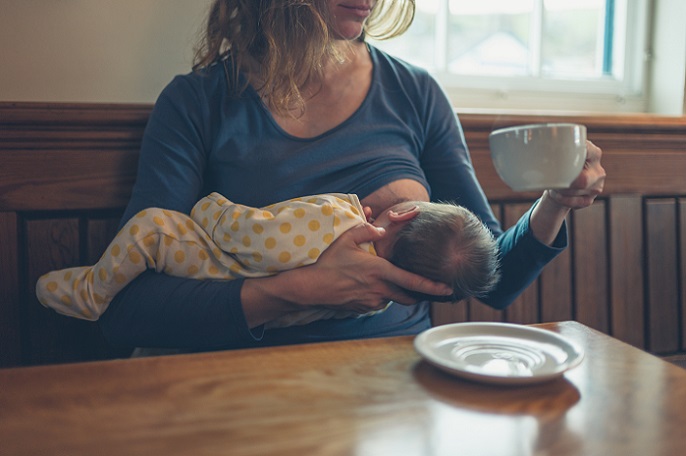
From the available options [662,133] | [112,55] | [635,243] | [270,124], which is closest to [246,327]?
[270,124]

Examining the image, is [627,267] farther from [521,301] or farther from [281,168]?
[281,168]

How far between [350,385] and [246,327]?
1.13ft

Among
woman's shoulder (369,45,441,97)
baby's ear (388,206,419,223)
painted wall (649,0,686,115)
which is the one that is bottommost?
baby's ear (388,206,419,223)

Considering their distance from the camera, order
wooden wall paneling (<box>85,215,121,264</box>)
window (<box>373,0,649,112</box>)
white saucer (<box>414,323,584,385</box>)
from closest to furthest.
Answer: white saucer (<box>414,323,584,385</box>), wooden wall paneling (<box>85,215,121,264</box>), window (<box>373,0,649,112</box>)

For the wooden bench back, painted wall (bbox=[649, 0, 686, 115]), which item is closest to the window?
painted wall (bbox=[649, 0, 686, 115])

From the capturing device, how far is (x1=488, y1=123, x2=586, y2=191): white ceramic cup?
78cm

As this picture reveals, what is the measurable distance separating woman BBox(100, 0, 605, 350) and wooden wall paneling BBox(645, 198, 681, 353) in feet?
2.46

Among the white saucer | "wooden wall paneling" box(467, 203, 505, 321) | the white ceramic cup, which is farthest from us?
"wooden wall paneling" box(467, 203, 505, 321)

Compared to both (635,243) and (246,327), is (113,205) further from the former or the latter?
(635,243)

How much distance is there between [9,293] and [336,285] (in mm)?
778

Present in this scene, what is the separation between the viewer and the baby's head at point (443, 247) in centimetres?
102

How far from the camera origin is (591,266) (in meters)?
1.72

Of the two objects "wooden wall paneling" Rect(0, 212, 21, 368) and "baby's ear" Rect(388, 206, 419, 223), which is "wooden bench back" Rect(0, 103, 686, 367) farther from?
"baby's ear" Rect(388, 206, 419, 223)

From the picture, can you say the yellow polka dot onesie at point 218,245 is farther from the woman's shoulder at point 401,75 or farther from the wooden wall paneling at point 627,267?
the wooden wall paneling at point 627,267
